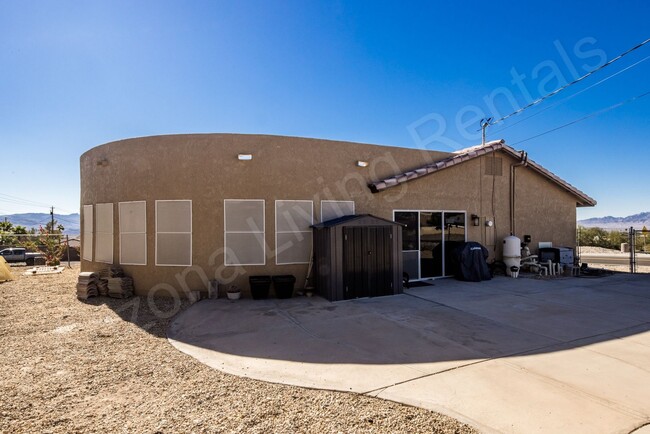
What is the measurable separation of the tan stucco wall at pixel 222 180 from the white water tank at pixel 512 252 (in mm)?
3435

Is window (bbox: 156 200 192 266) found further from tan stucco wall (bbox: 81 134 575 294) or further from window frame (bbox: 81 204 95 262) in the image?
window frame (bbox: 81 204 95 262)

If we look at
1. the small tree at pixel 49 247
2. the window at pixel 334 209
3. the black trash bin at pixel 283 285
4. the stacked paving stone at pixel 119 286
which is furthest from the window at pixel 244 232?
the small tree at pixel 49 247

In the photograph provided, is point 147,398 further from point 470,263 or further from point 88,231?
point 470,263

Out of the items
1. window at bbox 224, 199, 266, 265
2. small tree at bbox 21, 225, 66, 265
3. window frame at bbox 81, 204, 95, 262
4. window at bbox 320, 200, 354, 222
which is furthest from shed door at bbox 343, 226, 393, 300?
small tree at bbox 21, 225, 66, 265

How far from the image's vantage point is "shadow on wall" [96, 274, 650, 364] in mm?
5203

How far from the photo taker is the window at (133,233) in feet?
31.4

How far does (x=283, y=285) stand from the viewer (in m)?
8.96

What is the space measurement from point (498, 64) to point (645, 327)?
1106 centimetres

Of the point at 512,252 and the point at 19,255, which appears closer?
the point at 512,252

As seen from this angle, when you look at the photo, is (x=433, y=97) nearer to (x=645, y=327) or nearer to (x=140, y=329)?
(x=645, y=327)

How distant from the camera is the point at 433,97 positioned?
1399 centimetres

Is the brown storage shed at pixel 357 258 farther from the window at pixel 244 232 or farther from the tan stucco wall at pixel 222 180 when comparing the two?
the window at pixel 244 232

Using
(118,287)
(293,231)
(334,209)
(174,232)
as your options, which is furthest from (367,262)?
(118,287)

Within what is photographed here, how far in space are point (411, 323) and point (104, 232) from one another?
30.9 feet
